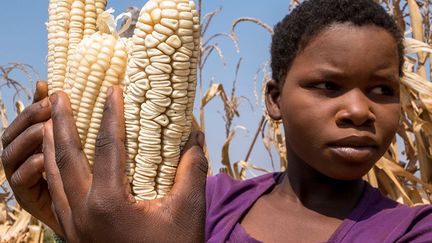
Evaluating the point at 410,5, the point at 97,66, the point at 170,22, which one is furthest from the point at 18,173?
the point at 410,5

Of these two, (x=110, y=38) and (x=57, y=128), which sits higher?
(x=110, y=38)

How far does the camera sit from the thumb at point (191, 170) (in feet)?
3.89

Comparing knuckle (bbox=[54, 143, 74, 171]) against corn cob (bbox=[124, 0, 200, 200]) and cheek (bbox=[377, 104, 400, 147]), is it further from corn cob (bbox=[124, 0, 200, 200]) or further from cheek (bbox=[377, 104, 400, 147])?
cheek (bbox=[377, 104, 400, 147])

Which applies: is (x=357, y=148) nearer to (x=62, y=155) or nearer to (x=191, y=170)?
(x=191, y=170)

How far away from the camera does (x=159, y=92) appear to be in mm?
1174

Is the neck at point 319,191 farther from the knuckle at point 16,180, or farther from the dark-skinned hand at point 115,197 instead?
the knuckle at point 16,180

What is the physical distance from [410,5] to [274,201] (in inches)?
60.7

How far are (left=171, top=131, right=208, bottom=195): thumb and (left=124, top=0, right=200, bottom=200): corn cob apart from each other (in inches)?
0.8

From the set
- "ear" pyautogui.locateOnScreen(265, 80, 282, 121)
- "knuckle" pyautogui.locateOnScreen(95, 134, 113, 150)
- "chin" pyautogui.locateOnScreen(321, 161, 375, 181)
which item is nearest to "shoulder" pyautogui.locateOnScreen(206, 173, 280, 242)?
"ear" pyautogui.locateOnScreen(265, 80, 282, 121)

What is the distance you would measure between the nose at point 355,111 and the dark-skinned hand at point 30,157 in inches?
26.7

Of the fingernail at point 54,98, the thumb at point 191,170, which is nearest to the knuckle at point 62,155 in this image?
the fingernail at point 54,98

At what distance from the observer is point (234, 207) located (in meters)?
1.71

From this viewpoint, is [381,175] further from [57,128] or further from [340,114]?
[57,128]

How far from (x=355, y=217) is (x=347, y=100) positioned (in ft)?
0.93
